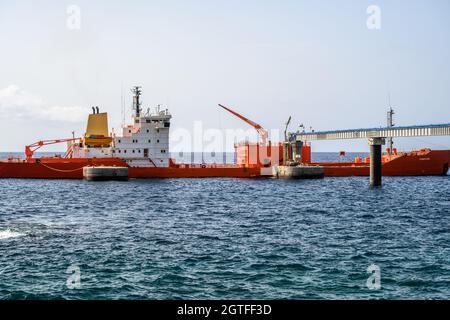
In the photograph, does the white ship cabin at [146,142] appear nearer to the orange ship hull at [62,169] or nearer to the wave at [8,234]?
the orange ship hull at [62,169]

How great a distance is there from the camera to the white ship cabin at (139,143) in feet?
276

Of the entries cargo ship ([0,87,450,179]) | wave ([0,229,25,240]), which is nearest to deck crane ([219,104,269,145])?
cargo ship ([0,87,450,179])

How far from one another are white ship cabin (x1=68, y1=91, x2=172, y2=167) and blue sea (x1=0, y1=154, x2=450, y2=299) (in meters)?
27.9

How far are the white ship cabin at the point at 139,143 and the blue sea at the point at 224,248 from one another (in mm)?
27945

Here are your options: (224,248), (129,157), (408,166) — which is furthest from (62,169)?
(224,248)

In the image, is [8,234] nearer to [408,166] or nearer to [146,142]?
[146,142]

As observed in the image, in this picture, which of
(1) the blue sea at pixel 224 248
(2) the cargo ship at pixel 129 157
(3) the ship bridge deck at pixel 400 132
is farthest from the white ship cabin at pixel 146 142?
(3) the ship bridge deck at pixel 400 132

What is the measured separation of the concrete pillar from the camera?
7494 centimetres

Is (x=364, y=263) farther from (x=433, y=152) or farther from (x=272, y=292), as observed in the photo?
(x=433, y=152)

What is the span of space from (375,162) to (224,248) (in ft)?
171

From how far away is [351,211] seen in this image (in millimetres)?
46219

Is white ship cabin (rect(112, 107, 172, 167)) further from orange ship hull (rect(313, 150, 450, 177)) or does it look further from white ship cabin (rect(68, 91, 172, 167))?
orange ship hull (rect(313, 150, 450, 177))
